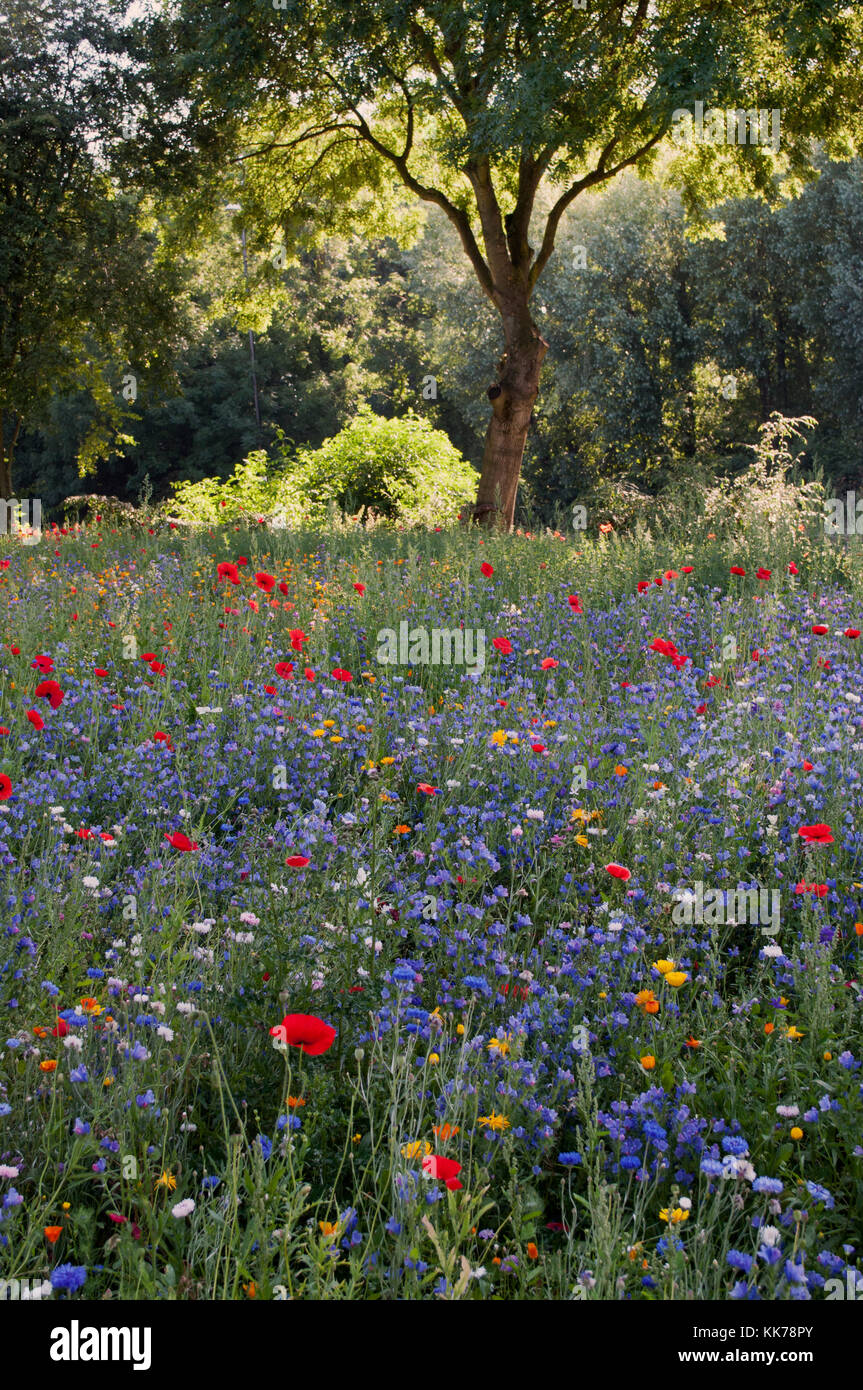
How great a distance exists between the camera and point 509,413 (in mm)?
15320

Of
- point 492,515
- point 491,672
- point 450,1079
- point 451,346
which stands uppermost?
point 451,346

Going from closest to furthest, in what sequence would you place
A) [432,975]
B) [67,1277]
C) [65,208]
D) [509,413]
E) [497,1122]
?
[67,1277], [497,1122], [432,975], [509,413], [65,208]

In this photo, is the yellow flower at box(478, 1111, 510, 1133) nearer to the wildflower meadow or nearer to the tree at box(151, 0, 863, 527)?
the wildflower meadow

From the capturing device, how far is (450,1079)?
2387mm

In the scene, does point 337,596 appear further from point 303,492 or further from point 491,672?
point 303,492

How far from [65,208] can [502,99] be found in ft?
40.1

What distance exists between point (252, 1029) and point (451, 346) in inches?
1468

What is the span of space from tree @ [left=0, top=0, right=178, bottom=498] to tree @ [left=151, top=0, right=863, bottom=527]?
2.51 meters

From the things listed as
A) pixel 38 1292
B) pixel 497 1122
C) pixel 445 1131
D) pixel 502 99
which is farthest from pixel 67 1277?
pixel 502 99

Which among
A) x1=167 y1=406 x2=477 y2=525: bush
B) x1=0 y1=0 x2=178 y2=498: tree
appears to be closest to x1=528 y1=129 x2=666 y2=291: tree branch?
x1=167 y1=406 x2=477 y2=525: bush

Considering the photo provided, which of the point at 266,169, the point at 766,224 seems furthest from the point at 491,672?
the point at 766,224

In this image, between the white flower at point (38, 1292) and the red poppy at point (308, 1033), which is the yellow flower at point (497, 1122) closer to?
the red poppy at point (308, 1033)

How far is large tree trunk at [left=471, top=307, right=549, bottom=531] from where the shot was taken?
14984mm

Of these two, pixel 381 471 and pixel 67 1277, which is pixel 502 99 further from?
pixel 67 1277
